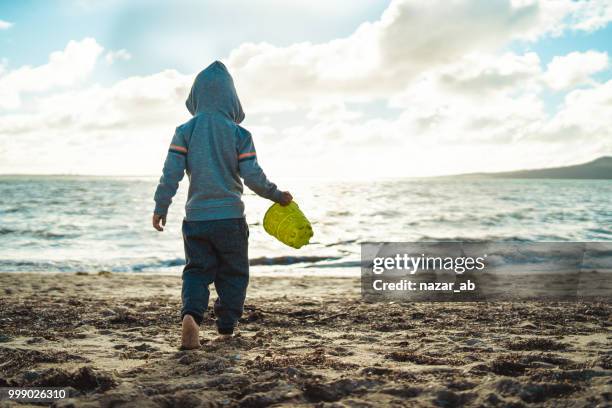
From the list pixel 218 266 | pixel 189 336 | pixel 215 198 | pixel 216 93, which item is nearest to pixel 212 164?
pixel 215 198

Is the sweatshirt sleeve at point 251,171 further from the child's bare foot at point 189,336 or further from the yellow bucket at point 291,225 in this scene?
the child's bare foot at point 189,336

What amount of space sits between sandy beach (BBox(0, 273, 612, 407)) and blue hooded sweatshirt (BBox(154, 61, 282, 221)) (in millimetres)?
958

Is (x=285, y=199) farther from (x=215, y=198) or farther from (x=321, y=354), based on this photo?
(x=321, y=354)

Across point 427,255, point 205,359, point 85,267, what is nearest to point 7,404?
point 205,359

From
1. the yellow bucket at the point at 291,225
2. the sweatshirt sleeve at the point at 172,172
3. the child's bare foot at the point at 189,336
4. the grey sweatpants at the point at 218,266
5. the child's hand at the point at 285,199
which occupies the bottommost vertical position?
the child's bare foot at the point at 189,336

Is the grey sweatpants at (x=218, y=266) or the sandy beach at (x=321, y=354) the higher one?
the grey sweatpants at (x=218, y=266)

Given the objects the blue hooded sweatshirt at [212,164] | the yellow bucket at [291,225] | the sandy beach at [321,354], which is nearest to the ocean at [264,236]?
the sandy beach at [321,354]

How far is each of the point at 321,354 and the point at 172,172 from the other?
163 centimetres

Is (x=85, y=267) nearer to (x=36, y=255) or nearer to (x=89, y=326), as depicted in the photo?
(x=36, y=255)

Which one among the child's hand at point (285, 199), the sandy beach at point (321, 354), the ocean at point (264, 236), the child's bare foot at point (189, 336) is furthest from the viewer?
the ocean at point (264, 236)

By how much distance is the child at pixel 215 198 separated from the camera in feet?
11.7

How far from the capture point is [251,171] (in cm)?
364

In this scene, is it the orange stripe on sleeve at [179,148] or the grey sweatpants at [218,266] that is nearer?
the grey sweatpants at [218,266]

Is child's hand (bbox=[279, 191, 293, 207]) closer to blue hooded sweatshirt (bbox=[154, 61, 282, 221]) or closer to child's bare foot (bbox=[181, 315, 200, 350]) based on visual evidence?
blue hooded sweatshirt (bbox=[154, 61, 282, 221])
